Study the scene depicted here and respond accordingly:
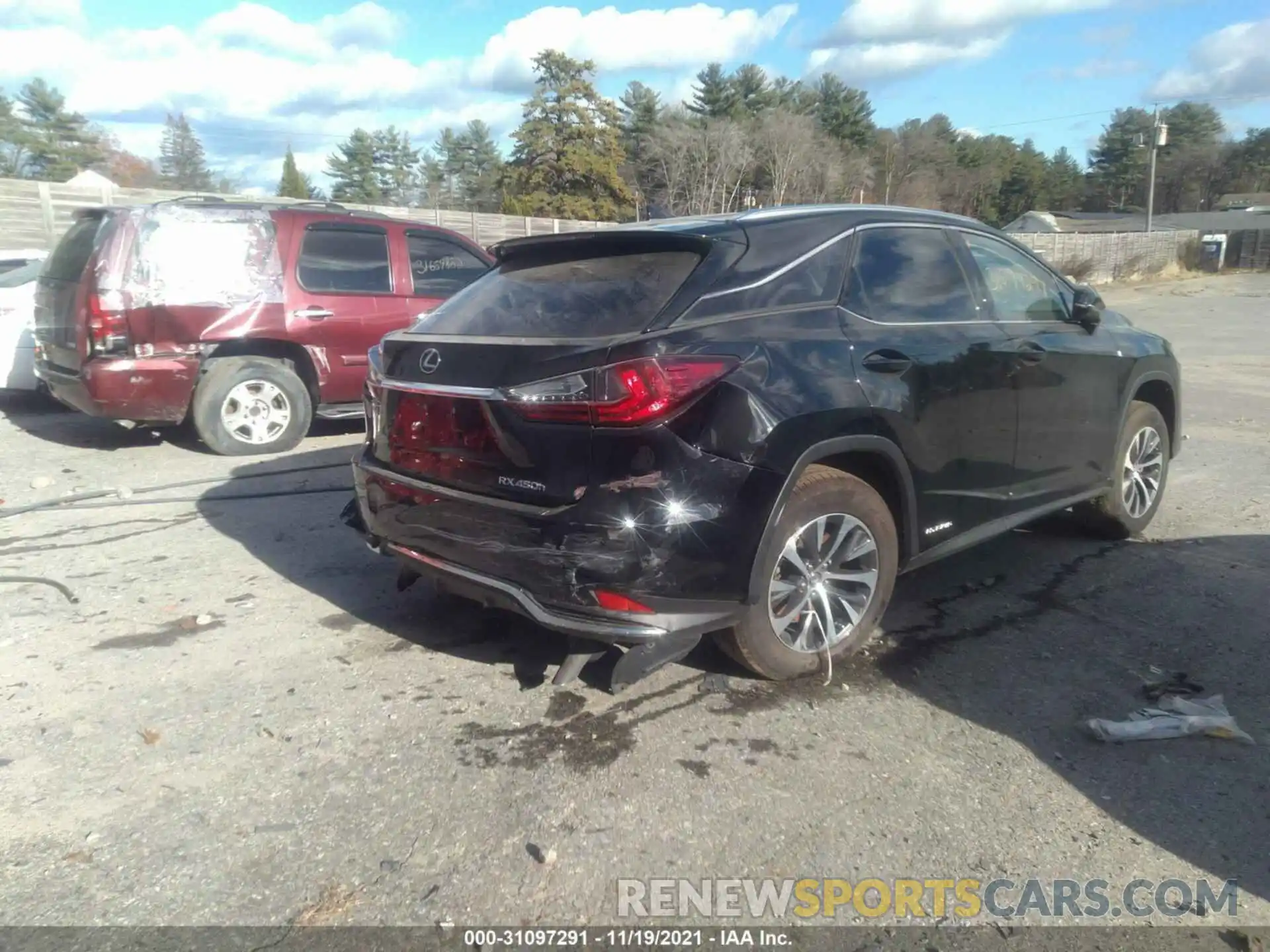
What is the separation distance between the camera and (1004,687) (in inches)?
154

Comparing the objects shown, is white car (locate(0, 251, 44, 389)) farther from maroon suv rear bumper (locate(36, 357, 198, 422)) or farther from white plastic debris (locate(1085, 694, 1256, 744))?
white plastic debris (locate(1085, 694, 1256, 744))

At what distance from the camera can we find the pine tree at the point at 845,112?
64938mm

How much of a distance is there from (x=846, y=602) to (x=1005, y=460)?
1226mm

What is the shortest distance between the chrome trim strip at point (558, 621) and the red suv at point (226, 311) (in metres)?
4.67

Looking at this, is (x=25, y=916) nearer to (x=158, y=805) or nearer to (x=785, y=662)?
(x=158, y=805)

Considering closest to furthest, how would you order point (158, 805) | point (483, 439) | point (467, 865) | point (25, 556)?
point (467, 865)
point (158, 805)
point (483, 439)
point (25, 556)

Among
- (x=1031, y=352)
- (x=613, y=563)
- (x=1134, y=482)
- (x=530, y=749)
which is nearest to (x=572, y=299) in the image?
(x=613, y=563)

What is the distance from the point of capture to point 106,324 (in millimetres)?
6988

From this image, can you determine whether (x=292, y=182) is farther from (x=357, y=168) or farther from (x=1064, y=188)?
(x=1064, y=188)

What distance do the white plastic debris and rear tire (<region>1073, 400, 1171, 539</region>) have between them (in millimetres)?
2103

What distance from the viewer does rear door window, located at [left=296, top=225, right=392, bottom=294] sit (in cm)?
792

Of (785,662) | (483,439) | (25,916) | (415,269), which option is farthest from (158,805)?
(415,269)

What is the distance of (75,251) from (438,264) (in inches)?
110

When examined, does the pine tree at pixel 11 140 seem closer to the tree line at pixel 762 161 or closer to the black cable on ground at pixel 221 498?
the tree line at pixel 762 161
